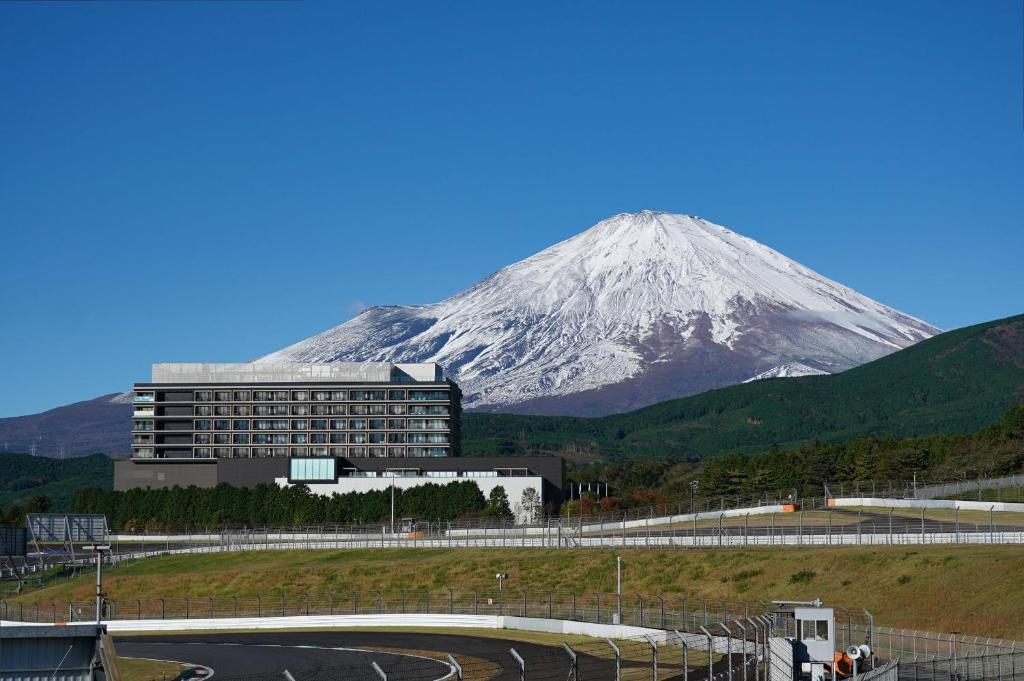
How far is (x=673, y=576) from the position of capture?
10900 cm

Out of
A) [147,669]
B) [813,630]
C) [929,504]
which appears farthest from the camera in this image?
[929,504]

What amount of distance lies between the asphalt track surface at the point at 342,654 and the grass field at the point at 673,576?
1003 inches

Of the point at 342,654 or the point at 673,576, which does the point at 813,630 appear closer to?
the point at 342,654

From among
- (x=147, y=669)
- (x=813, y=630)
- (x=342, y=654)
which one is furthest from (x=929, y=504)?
(x=147, y=669)

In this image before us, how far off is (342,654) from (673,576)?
1565 inches

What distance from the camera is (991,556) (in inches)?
3740

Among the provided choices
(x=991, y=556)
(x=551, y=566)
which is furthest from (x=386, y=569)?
(x=991, y=556)

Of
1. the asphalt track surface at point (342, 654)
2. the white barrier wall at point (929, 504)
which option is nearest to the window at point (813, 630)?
the asphalt track surface at point (342, 654)

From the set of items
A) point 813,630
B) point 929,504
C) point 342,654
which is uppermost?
point 929,504

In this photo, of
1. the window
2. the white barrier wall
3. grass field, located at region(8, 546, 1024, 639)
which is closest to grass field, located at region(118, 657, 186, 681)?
the window

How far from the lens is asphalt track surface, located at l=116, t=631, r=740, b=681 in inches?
2511

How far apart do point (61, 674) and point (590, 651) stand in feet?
109

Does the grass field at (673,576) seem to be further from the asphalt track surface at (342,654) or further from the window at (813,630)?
the window at (813,630)

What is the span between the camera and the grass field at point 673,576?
287 ft
